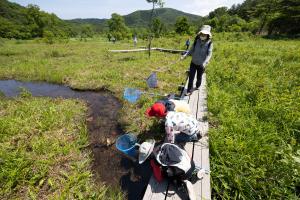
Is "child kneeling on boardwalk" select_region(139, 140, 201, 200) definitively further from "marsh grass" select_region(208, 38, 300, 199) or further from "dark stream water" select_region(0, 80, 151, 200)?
"dark stream water" select_region(0, 80, 151, 200)

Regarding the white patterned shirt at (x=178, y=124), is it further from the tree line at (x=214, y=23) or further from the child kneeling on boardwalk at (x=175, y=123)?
the tree line at (x=214, y=23)

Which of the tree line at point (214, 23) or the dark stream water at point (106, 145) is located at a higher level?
the tree line at point (214, 23)

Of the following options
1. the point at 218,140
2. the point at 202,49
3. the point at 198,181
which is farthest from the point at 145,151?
the point at 202,49

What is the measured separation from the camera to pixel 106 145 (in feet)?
14.3

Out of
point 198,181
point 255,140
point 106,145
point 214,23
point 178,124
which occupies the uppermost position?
point 214,23

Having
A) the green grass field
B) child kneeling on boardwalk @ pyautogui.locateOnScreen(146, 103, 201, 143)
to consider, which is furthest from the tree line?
child kneeling on boardwalk @ pyautogui.locateOnScreen(146, 103, 201, 143)

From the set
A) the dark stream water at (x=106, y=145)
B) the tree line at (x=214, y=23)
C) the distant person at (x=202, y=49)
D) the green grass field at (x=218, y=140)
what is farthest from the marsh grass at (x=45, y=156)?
the tree line at (x=214, y=23)

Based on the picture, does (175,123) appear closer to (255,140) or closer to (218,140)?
(218,140)

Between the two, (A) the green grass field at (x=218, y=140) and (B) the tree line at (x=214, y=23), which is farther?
(B) the tree line at (x=214, y=23)

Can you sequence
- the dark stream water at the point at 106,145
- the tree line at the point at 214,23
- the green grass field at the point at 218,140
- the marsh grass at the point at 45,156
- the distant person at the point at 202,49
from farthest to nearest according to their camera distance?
the tree line at the point at 214,23, the distant person at the point at 202,49, the dark stream water at the point at 106,145, the marsh grass at the point at 45,156, the green grass field at the point at 218,140

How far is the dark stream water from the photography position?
3.41m

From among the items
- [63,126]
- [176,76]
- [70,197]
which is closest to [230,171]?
[70,197]

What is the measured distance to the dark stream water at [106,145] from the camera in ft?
11.2

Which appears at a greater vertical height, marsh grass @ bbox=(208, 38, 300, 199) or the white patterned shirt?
the white patterned shirt
